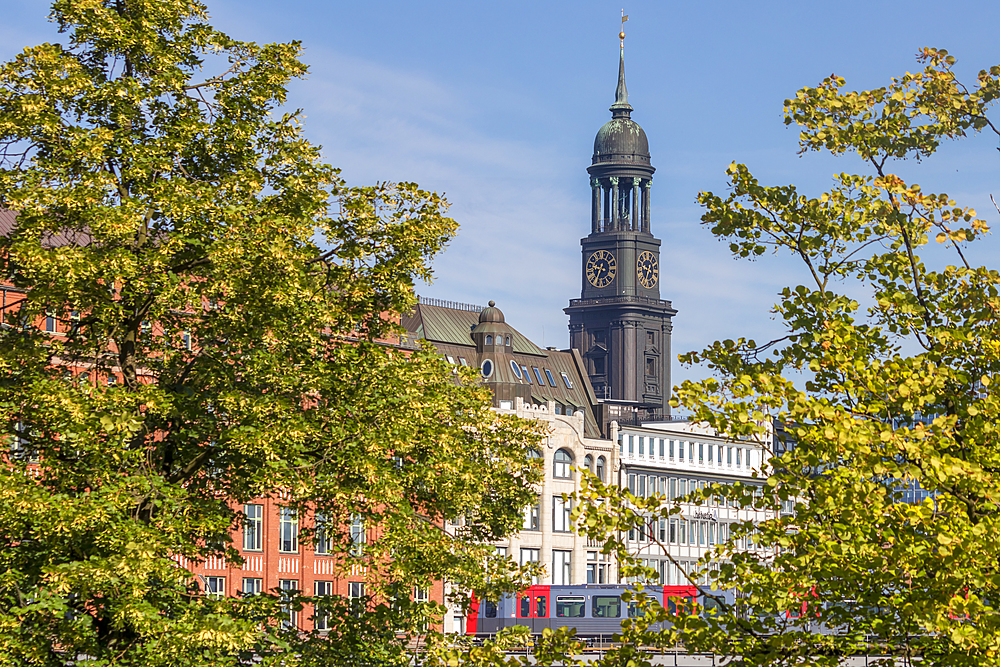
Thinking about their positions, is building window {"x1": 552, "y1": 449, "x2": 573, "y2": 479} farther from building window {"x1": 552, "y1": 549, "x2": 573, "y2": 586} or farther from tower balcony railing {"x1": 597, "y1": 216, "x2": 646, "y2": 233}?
tower balcony railing {"x1": 597, "y1": 216, "x2": 646, "y2": 233}

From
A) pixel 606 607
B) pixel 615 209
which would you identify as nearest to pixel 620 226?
pixel 615 209

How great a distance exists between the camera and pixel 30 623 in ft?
79.3

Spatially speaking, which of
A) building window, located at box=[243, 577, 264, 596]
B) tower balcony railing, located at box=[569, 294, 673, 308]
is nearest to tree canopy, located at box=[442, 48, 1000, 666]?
building window, located at box=[243, 577, 264, 596]

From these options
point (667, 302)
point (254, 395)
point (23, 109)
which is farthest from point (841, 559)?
point (667, 302)

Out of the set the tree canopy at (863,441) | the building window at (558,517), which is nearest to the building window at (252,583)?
the building window at (558,517)

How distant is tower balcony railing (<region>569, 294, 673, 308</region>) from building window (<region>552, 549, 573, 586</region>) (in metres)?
68.5

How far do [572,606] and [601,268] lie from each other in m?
96.3

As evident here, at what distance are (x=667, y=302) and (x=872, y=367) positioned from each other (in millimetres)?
176222

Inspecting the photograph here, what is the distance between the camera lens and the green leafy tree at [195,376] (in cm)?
2338

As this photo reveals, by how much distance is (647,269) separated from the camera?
190 metres

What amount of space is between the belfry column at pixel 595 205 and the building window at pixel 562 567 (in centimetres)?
7728

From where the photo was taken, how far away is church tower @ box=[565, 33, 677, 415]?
604ft

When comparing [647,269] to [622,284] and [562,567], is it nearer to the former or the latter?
[622,284]

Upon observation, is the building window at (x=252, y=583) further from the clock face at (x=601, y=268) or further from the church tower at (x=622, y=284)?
the clock face at (x=601, y=268)
